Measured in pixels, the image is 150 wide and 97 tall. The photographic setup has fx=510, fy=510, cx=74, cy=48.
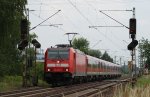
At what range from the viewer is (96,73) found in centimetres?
5906

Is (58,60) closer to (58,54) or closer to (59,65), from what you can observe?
(59,65)

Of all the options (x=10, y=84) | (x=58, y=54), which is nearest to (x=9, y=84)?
(x=10, y=84)

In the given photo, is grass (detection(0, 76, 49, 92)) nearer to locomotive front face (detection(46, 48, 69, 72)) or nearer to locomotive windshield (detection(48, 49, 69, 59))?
locomotive front face (detection(46, 48, 69, 72))

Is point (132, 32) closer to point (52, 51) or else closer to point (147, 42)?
point (52, 51)

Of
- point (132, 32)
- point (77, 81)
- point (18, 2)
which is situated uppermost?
point (18, 2)

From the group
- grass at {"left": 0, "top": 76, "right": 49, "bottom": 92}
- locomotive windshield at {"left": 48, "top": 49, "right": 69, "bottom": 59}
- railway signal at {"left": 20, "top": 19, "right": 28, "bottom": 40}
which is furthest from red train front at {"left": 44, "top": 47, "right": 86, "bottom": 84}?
railway signal at {"left": 20, "top": 19, "right": 28, "bottom": 40}

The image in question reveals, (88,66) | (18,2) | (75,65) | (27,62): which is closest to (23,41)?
(27,62)

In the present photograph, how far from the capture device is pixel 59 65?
130ft

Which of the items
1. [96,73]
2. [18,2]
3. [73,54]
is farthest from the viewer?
[96,73]

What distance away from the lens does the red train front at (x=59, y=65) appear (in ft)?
129

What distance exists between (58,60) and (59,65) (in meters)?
0.42

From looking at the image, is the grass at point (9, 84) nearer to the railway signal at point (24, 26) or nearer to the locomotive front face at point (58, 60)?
the locomotive front face at point (58, 60)

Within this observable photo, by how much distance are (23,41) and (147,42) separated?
36.9 m

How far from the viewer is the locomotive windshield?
39938 mm
